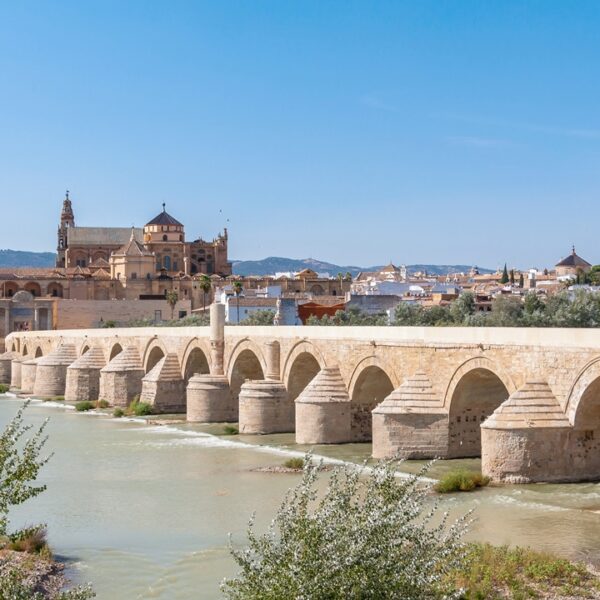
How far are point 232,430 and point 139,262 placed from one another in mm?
62181

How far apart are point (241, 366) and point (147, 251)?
61346 millimetres

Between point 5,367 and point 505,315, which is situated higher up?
point 505,315

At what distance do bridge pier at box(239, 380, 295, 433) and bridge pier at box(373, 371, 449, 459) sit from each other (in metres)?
5.93

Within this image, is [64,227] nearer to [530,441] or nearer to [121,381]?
[121,381]

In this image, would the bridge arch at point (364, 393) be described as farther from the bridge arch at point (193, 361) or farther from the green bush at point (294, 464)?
Result: the bridge arch at point (193, 361)

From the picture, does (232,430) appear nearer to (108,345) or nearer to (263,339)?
(263,339)

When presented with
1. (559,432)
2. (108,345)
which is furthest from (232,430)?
(108,345)

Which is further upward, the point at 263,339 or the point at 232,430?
the point at 263,339

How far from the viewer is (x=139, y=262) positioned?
8525cm

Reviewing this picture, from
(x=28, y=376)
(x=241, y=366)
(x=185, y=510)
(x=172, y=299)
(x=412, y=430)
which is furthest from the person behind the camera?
(x=172, y=299)

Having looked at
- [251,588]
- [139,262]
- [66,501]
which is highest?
[139,262]

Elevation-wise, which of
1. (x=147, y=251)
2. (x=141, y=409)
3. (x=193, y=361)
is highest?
(x=147, y=251)

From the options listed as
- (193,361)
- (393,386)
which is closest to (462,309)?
(193,361)

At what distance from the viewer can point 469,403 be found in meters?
18.6
